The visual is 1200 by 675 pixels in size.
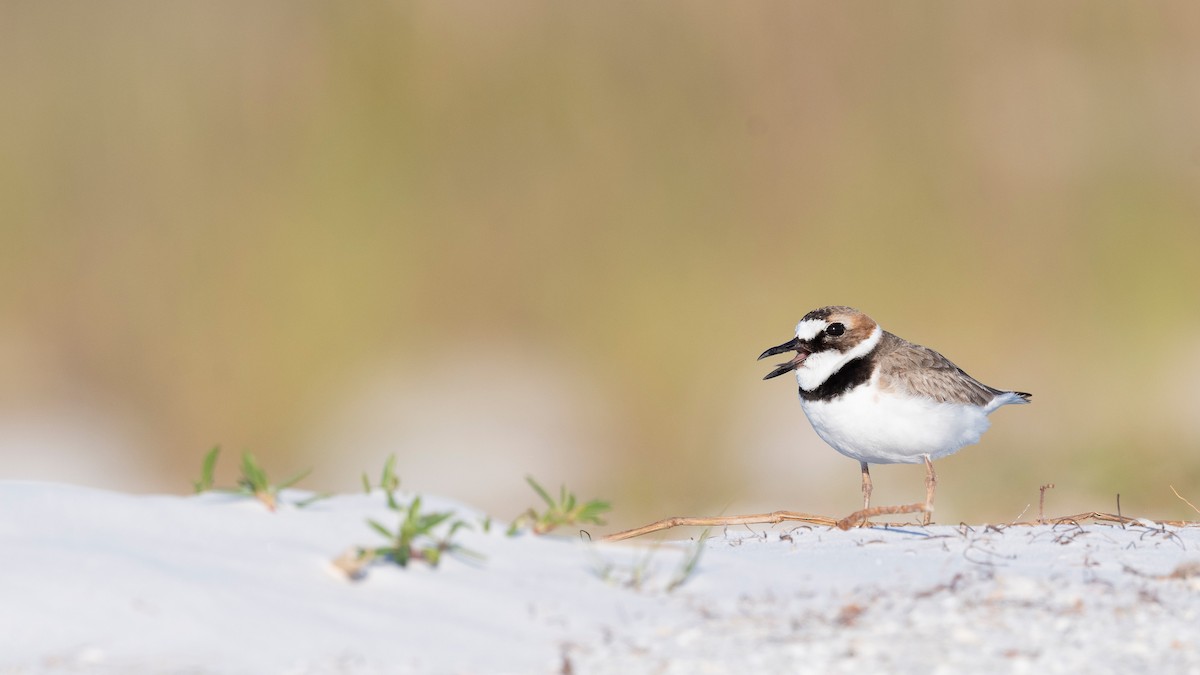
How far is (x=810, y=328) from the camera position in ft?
20.9

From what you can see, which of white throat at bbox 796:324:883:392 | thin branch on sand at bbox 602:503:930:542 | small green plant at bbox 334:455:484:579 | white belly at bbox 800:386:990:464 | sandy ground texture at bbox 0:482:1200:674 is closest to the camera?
sandy ground texture at bbox 0:482:1200:674

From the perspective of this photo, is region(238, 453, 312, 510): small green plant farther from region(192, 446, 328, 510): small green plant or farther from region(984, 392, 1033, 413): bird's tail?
region(984, 392, 1033, 413): bird's tail

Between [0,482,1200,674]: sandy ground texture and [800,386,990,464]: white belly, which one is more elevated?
[800,386,990,464]: white belly

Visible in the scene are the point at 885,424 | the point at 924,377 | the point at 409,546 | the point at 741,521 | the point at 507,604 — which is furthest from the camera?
the point at 924,377

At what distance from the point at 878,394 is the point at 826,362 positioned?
0.37 m

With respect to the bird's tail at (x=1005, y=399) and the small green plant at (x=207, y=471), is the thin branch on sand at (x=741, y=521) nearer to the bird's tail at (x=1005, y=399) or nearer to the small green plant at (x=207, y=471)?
the small green plant at (x=207, y=471)

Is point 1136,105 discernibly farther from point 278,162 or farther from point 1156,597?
point 1156,597

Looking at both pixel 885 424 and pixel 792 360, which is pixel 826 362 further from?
pixel 885 424

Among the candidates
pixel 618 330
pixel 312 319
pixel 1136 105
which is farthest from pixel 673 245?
pixel 1136 105

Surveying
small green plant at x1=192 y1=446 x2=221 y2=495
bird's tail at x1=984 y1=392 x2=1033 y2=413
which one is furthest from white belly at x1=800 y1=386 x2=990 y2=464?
small green plant at x1=192 y1=446 x2=221 y2=495

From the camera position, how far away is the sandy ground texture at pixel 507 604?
10.5 ft

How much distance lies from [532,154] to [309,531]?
1068 cm

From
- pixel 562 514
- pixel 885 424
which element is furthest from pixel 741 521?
pixel 885 424

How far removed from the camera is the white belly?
5.91 metres
